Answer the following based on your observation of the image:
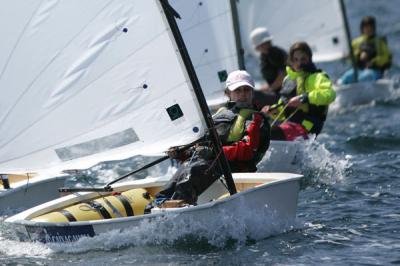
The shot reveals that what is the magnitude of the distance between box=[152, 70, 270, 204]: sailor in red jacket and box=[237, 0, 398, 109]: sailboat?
A: 6.63 m

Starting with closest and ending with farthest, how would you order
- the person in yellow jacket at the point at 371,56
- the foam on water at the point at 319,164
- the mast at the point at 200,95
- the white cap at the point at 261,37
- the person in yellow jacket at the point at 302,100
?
1. the mast at the point at 200,95
2. the foam on water at the point at 319,164
3. the person in yellow jacket at the point at 302,100
4. the white cap at the point at 261,37
5. the person in yellow jacket at the point at 371,56

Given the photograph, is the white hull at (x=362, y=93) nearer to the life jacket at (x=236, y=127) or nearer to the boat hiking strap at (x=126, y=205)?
the life jacket at (x=236, y=127)

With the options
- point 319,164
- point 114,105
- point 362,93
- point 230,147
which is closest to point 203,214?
point 230,147

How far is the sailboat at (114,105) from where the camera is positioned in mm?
5820

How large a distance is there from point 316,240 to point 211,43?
3.94 meters

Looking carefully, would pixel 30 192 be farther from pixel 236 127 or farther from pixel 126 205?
pixel 236 127

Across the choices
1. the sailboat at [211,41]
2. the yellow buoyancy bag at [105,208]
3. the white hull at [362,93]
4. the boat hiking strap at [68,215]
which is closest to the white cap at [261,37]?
the sailboat at [211,41]

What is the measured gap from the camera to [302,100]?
8438mm

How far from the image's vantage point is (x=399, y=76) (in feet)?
48.8

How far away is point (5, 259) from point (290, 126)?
11.1 ft

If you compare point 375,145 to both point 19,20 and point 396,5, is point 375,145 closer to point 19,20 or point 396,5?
point 19,20

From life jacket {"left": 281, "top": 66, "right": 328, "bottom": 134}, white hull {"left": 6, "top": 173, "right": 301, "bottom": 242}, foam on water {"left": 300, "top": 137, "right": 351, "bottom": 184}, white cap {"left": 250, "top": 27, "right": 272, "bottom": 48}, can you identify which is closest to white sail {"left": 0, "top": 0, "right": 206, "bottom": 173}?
white hull {"left": 6, "top": 173, "right": 301, "bottom": 242}

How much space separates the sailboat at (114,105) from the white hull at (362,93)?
6.73m

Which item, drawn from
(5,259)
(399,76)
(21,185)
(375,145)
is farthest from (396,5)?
(5,259)
